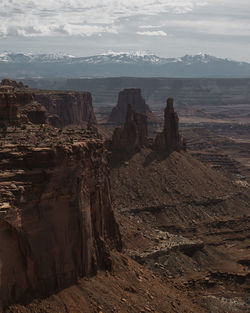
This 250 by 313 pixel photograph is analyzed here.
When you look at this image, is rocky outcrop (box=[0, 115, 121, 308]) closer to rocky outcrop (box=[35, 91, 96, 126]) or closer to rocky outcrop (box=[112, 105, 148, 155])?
rocky outcrop (box=[112, 105, 148, 155])

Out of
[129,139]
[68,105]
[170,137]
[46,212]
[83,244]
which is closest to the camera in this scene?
[46,212]

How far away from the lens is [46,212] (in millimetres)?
35188

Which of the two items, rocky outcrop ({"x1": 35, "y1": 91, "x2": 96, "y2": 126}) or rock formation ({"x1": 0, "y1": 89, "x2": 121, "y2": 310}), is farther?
rocky outcrop ({"x1": 35, "y1": 91, "x2": 96, "y2": 126})

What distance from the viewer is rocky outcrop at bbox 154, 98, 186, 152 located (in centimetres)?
9900

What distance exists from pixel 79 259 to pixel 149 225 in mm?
41742

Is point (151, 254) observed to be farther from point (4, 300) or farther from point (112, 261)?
point (4, 300)

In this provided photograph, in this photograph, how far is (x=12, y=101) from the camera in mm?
50562

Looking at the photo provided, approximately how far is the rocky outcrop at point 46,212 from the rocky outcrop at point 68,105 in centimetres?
11767

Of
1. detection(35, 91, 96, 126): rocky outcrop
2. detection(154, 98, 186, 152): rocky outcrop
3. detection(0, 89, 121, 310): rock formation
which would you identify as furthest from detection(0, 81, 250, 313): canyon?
detection(35, 91, 96, 126): rocky outcrop

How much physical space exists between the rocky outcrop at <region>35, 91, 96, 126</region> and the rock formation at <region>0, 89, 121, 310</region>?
117m

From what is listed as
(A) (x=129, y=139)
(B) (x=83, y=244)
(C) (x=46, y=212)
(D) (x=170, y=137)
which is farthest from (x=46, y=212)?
(D) (x=170, y=137)

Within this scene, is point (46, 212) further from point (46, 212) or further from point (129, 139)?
point (129, 139)

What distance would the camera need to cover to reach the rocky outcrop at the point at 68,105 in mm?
159875

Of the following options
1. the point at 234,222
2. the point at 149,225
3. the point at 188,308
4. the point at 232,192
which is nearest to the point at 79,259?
the point at 188,308
